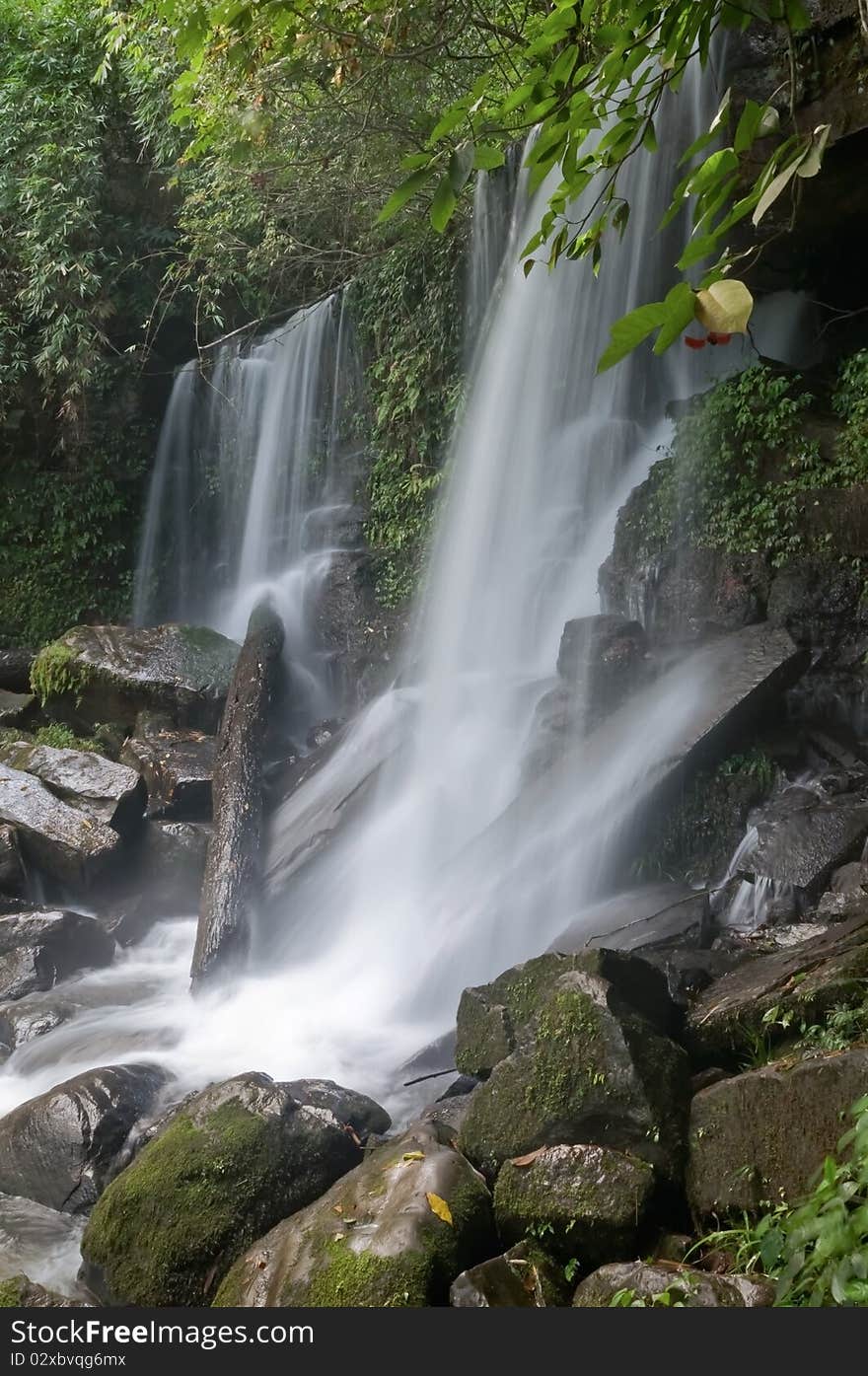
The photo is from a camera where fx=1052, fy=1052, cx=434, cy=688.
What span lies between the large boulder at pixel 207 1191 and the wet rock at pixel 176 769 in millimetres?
4767

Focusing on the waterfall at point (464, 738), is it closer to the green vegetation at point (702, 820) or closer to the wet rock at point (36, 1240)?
the green vegetation at point (702, 820)

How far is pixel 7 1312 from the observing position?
10.4ft

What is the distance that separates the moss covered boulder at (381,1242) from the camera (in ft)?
10.7

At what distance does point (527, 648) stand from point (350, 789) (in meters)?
1.99

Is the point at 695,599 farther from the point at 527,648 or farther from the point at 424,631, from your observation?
the point at 424,631

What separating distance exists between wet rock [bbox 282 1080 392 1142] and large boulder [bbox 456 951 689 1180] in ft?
2.83

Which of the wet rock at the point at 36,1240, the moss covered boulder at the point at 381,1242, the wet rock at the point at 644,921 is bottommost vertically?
the wet rock at the point at 36,1240

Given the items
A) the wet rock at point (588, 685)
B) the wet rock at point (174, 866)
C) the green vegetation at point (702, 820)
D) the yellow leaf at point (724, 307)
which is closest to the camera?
the yellow leaf at point (724, 307)

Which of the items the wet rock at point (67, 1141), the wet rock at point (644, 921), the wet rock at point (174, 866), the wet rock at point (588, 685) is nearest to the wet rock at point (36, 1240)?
the wet rock at point (67, 1141)

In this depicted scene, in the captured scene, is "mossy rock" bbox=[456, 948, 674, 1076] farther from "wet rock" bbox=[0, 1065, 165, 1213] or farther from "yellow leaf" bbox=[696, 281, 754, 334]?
"yellow leaf" bbox=[696, 281, 754, 334]

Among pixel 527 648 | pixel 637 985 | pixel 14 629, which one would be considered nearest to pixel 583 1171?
pixel 637 985

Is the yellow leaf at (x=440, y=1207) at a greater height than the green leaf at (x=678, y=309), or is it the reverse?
the green leaf at (x=678, y=309)

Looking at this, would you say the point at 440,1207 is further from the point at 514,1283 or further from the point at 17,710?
the point at 17,710

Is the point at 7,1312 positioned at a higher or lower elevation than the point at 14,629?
lower
